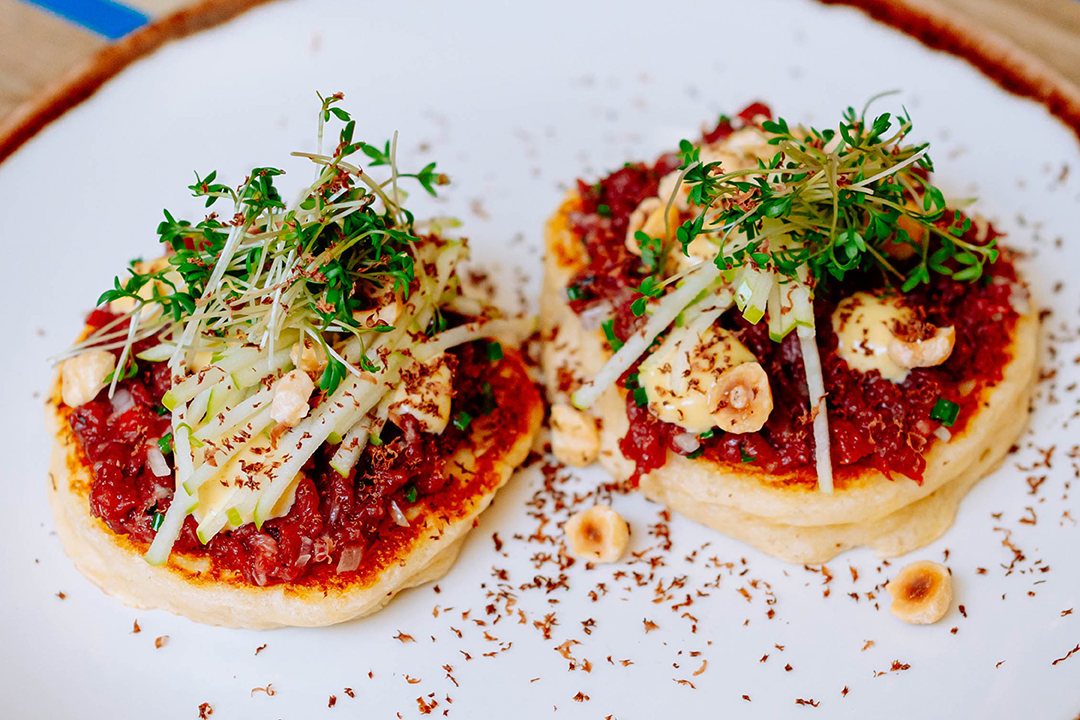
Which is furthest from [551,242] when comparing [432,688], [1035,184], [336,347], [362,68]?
[1035,184]

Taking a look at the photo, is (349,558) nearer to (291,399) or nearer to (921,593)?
(291,399)

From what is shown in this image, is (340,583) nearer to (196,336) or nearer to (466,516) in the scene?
(466,516)

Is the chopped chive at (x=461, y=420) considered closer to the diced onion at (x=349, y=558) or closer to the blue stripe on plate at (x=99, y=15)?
the diced onion at (x=349, y=558)

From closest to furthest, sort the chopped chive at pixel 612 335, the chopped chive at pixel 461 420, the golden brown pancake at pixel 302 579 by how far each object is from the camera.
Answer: the golden brown pancake at pixel 302 579
the chopped chive at pixel 461 420
the chopped chive at pixel 612 335

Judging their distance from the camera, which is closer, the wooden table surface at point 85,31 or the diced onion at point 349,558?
the diced onion at point 349,558

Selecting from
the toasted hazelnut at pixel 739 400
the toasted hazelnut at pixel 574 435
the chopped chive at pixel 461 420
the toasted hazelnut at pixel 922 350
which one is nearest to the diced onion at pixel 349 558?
the chopped chive at pixel 461 420

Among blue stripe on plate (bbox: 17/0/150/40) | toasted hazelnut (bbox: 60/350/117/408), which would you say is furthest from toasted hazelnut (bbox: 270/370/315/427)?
blue stripe on plate (bbox: 17/0/150/40)

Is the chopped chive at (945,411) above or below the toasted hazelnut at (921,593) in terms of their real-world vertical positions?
above

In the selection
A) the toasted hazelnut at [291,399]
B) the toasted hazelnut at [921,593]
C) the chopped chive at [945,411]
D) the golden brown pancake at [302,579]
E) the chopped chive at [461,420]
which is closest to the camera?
the toasted hazelnut at [291,399]
